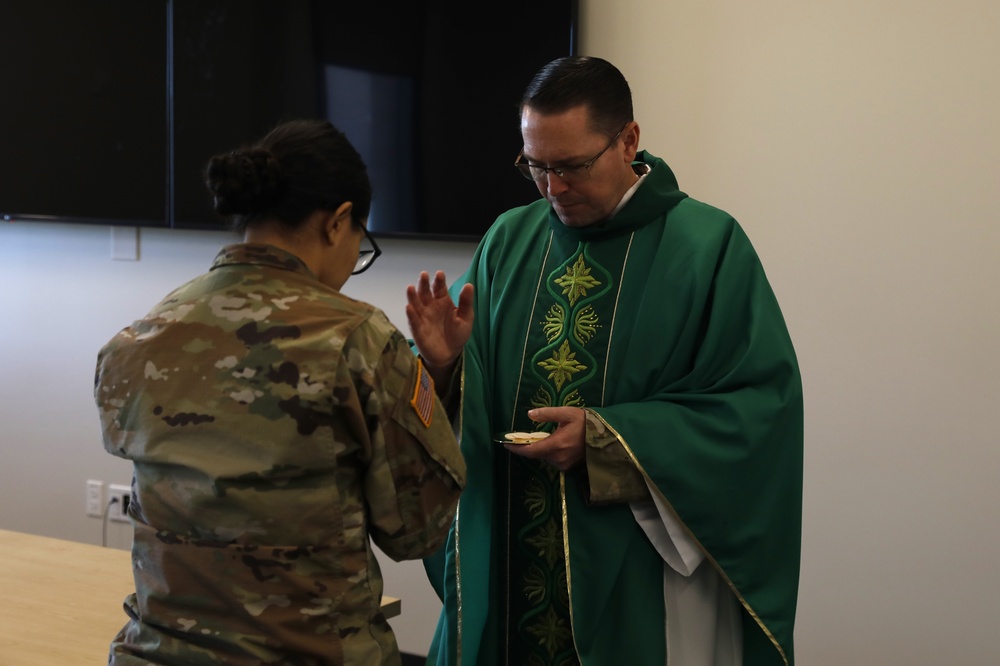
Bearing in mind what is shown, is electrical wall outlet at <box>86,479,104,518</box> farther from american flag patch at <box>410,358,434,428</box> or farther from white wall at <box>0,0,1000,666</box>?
american flag patch at <box>410,358,434,428</box>

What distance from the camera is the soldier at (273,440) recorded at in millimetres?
1254

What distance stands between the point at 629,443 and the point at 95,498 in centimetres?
288

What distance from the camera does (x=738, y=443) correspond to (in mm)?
1803

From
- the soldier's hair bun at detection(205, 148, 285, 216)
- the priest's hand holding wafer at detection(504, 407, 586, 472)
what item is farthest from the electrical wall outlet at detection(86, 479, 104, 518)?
the soldier's hair bun at detection(205, 148, 285, 216)

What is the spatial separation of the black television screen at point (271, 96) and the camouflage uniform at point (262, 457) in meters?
1.95

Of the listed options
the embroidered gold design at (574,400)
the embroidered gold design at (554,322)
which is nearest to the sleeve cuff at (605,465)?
the embroidered gold design at (574,400)

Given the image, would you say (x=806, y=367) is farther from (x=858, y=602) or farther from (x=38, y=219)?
(x=38, y=219)

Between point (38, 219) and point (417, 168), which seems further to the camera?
point (38, 219)

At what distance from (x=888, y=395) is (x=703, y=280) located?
127 centimetres

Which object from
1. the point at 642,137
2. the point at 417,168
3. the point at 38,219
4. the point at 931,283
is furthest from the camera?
the point at 38,219

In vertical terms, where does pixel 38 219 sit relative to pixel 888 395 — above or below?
above

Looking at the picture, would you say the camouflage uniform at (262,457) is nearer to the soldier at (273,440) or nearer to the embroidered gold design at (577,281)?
the soldier at (273,440)


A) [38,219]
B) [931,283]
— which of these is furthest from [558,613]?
[38,219]

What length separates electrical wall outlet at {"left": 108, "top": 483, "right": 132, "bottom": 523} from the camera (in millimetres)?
3980
